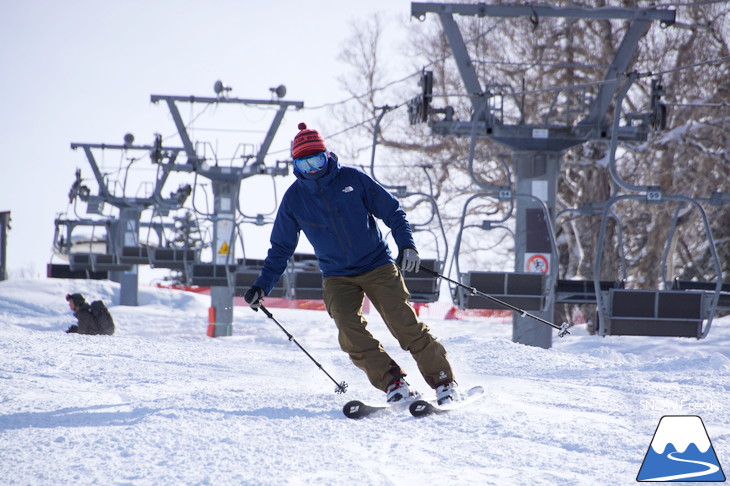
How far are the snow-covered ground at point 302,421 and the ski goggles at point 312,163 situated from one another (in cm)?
129

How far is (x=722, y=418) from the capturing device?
472cm

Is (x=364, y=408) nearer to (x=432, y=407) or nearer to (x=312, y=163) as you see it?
(x=432, y=407)

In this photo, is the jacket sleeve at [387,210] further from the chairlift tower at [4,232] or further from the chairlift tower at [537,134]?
the chairlift tower at [4,232]

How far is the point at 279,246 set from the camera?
5133 mm

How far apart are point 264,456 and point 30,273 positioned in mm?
50478

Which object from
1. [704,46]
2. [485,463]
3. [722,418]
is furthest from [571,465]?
[704,46]

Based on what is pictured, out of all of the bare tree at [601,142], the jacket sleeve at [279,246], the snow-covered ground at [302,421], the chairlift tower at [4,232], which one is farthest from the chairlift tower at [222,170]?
the jacket sleeve at [279,246]

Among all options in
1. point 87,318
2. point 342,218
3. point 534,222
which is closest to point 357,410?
point 342,218

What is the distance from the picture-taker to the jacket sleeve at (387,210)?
194 inches

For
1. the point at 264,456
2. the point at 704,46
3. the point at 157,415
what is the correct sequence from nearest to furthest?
the point at 264,456 → the point at 157,415 → the point at 704,46

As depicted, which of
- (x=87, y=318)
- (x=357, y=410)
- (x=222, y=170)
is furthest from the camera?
(x=222, y=170)

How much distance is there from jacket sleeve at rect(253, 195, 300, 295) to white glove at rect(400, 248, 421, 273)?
2.20 ft

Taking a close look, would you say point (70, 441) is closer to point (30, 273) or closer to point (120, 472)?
point (120, 472)

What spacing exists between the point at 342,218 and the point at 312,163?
0.34m
